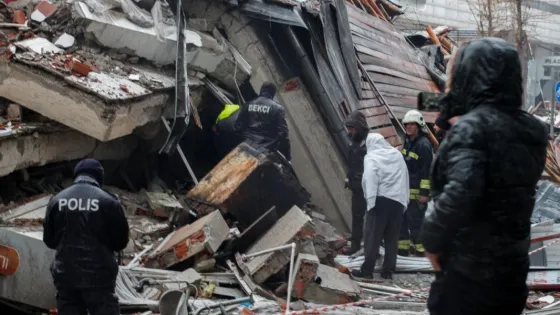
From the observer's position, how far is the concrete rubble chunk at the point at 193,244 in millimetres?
6195

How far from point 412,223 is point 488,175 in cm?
527

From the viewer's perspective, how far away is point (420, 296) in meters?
6.56

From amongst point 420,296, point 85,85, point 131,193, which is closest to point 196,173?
point 131,193

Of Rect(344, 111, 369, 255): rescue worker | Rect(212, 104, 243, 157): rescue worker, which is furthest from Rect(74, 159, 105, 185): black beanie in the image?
Rect(344, 111, 369, 255): rescue worker

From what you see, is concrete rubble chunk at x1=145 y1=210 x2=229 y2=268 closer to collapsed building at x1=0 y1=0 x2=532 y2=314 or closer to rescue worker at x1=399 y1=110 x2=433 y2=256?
collapsed building at x1=0 y1=0 x2=532 y2=314

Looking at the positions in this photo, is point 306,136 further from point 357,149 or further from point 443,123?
point 443,123

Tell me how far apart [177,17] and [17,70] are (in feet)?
7.06

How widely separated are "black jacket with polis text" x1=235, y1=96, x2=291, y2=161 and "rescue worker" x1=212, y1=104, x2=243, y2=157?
0.16 metres

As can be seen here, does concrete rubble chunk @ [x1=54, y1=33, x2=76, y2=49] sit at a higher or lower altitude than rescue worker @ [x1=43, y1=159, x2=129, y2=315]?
higher

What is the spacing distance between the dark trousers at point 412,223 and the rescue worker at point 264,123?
1.63 meters

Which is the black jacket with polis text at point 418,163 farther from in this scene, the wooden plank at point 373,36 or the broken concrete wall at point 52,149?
the wooden plank at point 373,36

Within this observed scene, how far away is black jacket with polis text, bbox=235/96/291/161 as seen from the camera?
26.4ft

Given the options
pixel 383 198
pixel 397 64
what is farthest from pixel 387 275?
pixel 397 64

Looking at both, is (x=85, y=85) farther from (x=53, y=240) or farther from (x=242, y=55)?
(x=242, y=55)
